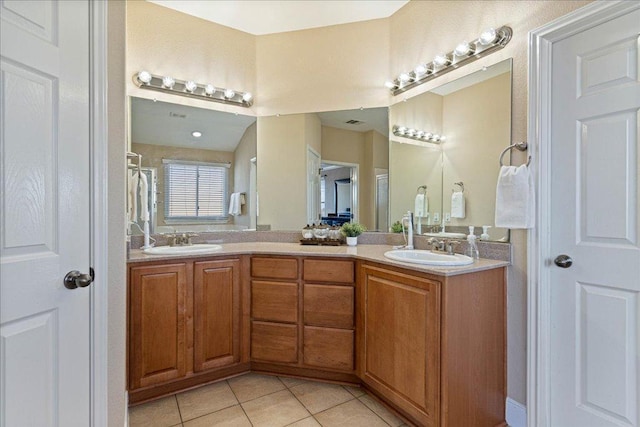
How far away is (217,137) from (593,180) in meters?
2.56

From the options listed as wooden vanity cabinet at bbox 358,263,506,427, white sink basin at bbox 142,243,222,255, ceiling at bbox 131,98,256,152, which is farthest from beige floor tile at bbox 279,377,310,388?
ceiling at bbox 131,98,256,152

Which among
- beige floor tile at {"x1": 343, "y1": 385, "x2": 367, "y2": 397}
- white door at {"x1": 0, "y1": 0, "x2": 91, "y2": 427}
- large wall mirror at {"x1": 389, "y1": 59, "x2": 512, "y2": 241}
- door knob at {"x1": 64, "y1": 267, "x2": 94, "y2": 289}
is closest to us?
white door at {"x1": 0, "y1": 0, "x2": 91, "y2": 427}

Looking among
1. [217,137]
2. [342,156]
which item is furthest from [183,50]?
[342,156]

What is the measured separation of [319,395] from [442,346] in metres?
0.96

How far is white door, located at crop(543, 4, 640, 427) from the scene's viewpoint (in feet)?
4.47

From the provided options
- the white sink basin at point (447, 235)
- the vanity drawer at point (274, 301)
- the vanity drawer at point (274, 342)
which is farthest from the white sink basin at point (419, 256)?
the vanity drawer at point (274, 342)

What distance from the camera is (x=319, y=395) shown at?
2.07 meters

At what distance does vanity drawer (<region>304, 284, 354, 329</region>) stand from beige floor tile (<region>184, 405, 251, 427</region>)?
0.66 meters

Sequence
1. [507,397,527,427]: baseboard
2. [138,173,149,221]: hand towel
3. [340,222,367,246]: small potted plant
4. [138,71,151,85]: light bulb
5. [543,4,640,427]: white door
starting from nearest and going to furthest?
[543,4,640,427]: white door < [507,397,527,427]: baseboard < [138,173,149,221]: hand towel < [138,71,151,85]: light bulb < [340,222,367,246]: small potted plant

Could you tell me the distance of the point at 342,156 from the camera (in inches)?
108

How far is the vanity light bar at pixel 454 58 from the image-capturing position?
1823 millimetres

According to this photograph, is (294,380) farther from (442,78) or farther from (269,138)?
(442,78)

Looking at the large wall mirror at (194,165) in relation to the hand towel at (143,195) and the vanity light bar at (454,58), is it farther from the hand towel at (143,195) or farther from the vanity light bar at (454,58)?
the vanity light bar at (454,58)

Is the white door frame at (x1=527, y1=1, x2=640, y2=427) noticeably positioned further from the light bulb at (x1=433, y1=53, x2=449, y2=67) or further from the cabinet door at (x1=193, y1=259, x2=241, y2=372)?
the cabinet door at (x1=193, y1=259, x2=241, y2=372)
